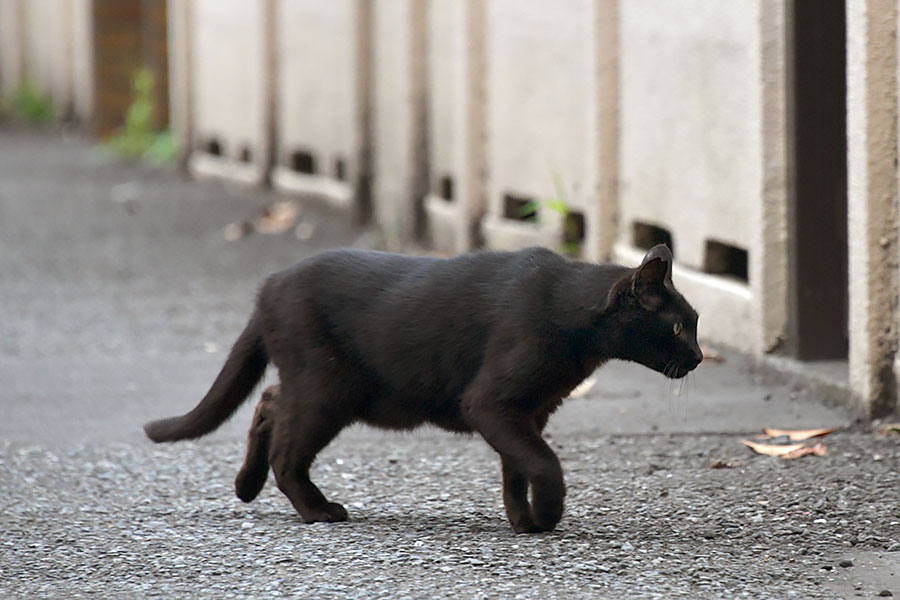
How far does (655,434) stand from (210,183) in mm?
9412

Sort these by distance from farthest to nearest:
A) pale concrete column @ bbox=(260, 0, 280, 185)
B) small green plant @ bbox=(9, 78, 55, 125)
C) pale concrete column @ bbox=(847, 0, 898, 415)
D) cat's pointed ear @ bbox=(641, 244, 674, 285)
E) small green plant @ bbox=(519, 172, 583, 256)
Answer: small green plant @ bbox=(9, 78, 55, 125)
pale concrete column @ bbox=(260, 0, 280, 185)
small green plant @ bbox=(519, 172, 583, 256)
pale concrete column @ bbox=(847, 0, 898, 415)
cat's pointed ear @ bbox=(641, 244, 674, 285)

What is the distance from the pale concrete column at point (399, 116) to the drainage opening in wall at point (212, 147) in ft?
13.6

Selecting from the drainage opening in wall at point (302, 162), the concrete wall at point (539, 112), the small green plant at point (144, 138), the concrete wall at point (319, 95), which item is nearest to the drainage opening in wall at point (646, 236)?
the concrete wall at point (539, 112)

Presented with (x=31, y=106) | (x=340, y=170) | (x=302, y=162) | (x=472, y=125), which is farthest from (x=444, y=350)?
(x=31, y=106)

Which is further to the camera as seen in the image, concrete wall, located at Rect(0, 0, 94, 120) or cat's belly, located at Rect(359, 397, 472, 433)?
concrete wall, located at Rect(0, 0, 94, 120)

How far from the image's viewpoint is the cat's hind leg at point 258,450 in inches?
188

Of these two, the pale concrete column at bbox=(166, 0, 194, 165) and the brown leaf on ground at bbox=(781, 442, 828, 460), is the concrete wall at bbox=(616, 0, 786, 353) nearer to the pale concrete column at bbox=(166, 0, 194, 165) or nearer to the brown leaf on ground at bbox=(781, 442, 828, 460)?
the brown leaf on ground at bbox=(781, 442, 828, 460)

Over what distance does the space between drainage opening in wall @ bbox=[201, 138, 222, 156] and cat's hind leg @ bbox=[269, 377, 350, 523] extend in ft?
36.6

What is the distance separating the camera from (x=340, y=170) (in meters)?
12.8

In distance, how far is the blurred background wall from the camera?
5934mm

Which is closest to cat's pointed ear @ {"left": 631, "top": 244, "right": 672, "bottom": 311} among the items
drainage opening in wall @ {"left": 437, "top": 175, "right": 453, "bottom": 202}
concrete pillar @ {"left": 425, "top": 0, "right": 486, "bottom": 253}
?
concrete pillar @ {"left": 425, "top": 0, "right": 486, "bottom": 253}

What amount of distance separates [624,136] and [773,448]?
3.05m

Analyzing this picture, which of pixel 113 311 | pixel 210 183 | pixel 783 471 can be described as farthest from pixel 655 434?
pixel 210 183

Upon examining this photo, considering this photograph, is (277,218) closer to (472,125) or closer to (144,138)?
(472,125)
